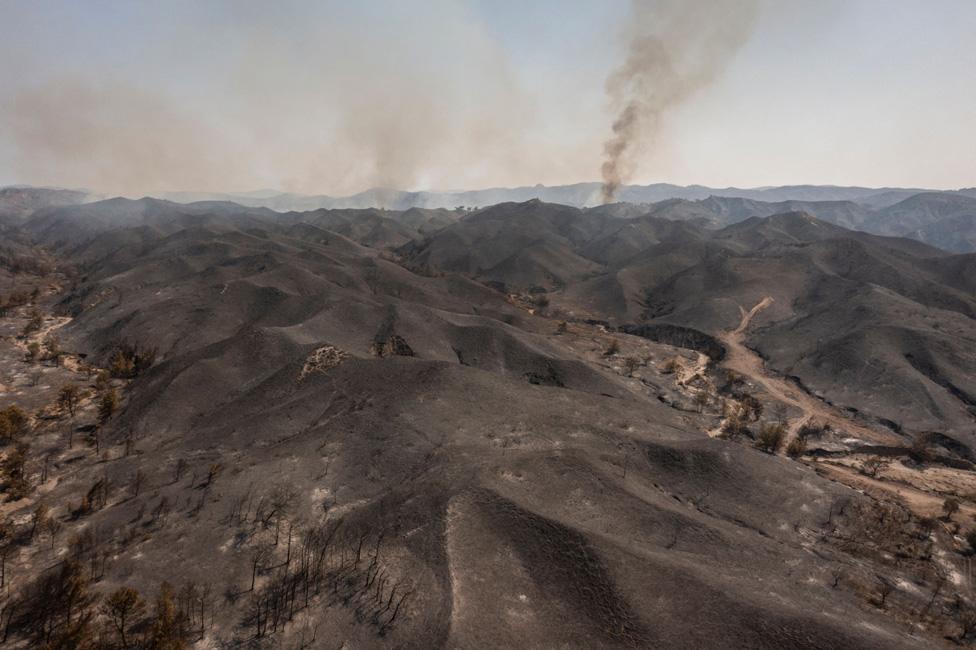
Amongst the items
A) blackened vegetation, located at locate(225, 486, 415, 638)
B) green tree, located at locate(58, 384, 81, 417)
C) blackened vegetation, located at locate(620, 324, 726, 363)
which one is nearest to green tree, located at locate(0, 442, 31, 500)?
green tree, located at locate(58, 384, 81, 417)

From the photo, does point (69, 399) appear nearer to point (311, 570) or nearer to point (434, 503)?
point (311, 570)

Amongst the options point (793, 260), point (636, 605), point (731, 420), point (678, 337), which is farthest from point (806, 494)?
point (793, 260)

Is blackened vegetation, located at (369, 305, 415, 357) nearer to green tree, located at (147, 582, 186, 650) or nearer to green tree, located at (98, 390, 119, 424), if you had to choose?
green tree, located at (98, 390, 119, 424)

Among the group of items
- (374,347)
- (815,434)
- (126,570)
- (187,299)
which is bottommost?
(815,434)

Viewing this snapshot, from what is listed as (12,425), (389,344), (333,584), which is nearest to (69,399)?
(12,425)

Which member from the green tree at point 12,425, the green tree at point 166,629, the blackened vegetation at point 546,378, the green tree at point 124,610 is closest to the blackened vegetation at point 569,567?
the green tree at point 166,629

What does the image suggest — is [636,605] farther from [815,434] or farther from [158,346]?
[158,346]
